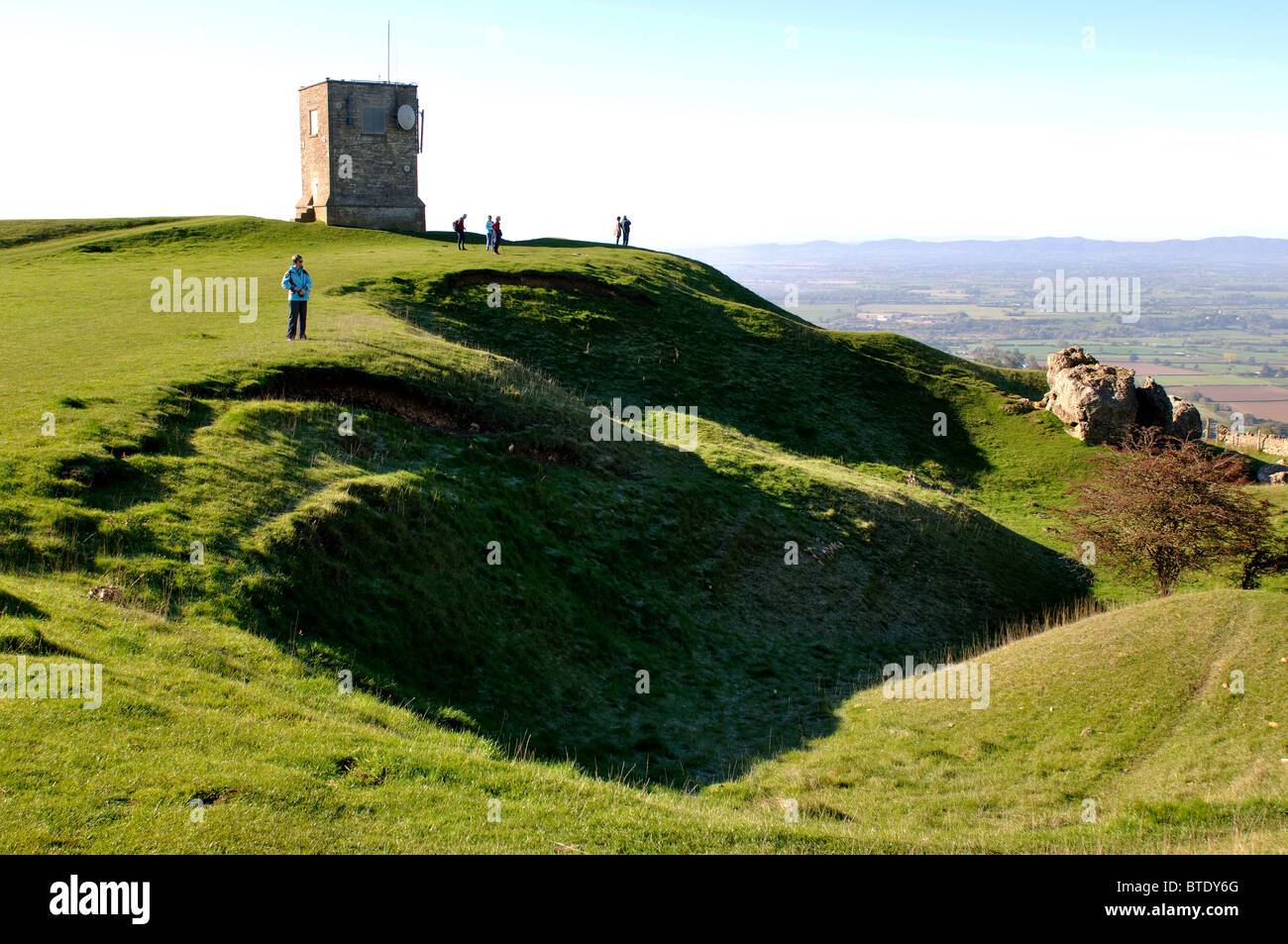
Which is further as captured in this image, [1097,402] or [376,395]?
[1097,402]

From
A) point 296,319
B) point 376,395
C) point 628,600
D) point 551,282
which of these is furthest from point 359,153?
point 628,600

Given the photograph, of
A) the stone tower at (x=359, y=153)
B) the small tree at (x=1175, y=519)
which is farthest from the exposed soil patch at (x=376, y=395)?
the stone tower at (x=359, y=153)

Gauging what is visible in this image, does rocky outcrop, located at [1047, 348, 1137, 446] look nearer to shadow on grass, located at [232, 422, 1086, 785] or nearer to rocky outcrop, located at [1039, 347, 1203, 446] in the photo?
rocky outcrop, located at [1039, 347, 1203, 446]

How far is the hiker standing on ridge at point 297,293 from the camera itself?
26.8 meters

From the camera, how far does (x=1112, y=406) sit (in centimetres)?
4322

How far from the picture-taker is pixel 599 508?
2580 centimetres

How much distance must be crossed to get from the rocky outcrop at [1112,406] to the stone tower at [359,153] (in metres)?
47.6

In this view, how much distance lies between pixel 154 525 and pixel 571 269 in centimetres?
3705

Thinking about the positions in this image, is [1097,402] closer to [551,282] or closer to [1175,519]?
[1175,519]

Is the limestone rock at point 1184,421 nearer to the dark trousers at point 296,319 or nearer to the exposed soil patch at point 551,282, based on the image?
the exposed soil patch at point 551,282

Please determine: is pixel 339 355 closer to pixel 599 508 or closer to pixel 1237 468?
pixel 599 508

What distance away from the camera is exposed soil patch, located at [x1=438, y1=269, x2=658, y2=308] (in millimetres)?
46094

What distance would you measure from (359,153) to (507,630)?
56.1 metres
